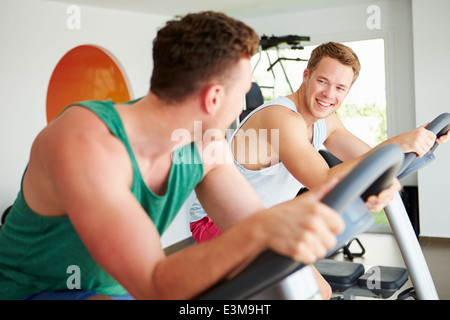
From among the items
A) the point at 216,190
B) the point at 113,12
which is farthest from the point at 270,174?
the point at 113,12

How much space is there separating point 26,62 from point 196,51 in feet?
12.3

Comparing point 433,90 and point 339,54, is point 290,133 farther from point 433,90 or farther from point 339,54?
point 433,90

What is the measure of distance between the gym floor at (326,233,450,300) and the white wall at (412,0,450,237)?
0.28 meters

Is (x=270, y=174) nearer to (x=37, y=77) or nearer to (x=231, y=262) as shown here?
A: (x=231, y=262)

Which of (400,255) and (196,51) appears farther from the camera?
(400,255)

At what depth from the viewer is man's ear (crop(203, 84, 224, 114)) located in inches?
39.1

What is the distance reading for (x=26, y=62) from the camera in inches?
167

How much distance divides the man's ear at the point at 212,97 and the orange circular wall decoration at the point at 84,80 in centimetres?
395

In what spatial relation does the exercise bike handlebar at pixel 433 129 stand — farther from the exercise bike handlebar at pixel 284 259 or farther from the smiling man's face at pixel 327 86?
the exercise bike handlebar at pixel 284 259

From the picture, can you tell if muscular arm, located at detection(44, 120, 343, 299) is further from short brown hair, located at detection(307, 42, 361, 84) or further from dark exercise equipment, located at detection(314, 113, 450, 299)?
dark exercise equipment, located at detection(314, 113, 450, 299)

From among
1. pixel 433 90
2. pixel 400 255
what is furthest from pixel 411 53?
pixel 400 255

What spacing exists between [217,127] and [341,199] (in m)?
0.44

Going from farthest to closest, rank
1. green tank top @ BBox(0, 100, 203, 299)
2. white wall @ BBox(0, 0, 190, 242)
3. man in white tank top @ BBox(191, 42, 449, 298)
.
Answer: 1. white wall @ BBox(0, 0, 190, 242)
2. man in white tank top @ BBox(191, 42, 449, 298)
3. green tank top @ BBox(0, 100, 203, 299)

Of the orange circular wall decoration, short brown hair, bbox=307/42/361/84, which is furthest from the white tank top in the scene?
the orange circular wall decoration
